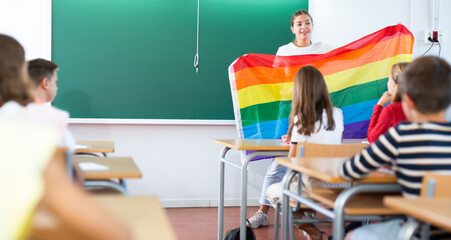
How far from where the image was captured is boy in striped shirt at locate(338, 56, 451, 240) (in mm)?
1677

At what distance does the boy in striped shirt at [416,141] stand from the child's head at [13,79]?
1.20 metres

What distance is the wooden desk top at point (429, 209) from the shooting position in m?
1.17

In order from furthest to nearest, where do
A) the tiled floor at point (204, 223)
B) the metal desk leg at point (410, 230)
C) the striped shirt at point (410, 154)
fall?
the tiled floor at point (204, 223) < the striped shirt at point (410, 154) < the metal desk leg at point (410, 230)

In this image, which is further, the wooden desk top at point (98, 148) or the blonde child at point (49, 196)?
the wooden desk top at point (98, 148)

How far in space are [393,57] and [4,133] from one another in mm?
4030

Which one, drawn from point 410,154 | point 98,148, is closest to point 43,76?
point 98,148

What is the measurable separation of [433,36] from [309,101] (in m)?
2.59

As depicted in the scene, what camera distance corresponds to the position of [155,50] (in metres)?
4.62

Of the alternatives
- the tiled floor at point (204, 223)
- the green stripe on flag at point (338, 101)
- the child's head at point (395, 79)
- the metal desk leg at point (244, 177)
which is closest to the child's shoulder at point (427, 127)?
the metal desk leg at point (244, 177)

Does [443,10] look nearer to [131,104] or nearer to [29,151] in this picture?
[131,104]

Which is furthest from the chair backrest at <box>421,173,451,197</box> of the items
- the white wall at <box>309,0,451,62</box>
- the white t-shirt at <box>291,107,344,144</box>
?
the white wall at <box>309,0,451,62</box>

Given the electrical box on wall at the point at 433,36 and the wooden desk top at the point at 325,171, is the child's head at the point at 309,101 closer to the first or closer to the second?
the wooden desk top at the point at 325,171

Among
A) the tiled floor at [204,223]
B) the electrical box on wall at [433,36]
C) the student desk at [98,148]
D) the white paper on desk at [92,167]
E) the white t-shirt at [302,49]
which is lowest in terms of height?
the tiled floor at [204,223]

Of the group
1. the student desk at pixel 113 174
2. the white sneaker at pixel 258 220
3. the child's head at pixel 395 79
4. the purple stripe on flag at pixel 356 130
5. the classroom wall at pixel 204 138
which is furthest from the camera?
the classroom wall at pixel 204 138
